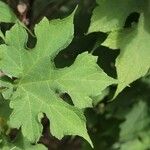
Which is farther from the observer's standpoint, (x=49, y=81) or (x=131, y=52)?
(x=131, y=52)

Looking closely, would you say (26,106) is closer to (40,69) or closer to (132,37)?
(40,69)

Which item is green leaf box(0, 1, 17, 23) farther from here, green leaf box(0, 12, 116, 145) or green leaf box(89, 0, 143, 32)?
green leaf box(89, 0, 143, 32)

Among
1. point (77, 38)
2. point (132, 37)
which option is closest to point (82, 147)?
point (77, 38)

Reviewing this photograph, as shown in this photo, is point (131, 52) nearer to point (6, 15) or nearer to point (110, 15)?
point (110, 15)

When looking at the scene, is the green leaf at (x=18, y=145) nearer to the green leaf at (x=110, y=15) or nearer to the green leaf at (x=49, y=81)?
the green leaf at (x=49, y=81)

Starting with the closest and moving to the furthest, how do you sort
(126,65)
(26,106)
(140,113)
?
(26,106), (126,65), (140,113)

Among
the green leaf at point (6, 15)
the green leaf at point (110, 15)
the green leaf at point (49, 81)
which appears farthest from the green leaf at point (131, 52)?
the green leaf at point (6, 15)

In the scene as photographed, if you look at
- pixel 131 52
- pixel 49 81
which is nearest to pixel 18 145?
pixel 49 81
